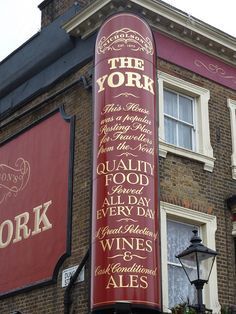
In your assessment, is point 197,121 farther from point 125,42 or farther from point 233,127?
point 125,42

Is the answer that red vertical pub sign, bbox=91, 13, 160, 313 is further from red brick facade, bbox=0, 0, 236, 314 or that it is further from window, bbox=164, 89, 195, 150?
window, bbox=164, 89, 195, 150

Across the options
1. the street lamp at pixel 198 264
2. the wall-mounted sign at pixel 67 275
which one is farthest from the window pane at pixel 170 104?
the street lamp at pixel 198 264

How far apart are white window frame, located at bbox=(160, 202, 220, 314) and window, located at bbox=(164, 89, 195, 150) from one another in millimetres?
1699

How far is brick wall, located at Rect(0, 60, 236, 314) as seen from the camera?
13.2m

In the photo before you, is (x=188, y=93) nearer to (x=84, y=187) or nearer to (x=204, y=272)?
(x=84, y=187)

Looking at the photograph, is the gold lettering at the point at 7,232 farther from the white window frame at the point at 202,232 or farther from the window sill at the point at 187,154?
the window sill at the point at 187,154

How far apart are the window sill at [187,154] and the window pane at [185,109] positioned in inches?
42.1

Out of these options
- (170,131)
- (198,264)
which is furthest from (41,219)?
(198,264)

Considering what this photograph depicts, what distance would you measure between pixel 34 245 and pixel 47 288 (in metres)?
1.26

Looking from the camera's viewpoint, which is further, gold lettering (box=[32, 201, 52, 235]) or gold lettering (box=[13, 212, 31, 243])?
gold lettering (box=[13, 212, 31, 243])

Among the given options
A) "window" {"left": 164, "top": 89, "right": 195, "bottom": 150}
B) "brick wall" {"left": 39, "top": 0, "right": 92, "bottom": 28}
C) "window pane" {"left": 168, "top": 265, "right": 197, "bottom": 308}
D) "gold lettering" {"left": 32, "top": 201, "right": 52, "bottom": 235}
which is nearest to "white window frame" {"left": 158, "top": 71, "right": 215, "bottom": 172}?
"window" {"left": 164, "top": 89, "right": 195, "bottom": 150}

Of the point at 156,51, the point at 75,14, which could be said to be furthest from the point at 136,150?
the point at 75,14

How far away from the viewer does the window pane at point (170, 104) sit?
14.8m

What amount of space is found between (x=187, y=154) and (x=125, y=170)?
217 centimetres
